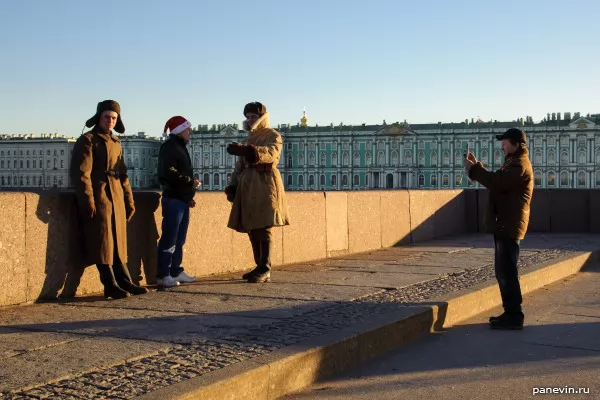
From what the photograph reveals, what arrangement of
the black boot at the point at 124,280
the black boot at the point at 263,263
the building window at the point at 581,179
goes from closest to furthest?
the black boot at the point at 124,280 → the black boot at the point at 263,263 → the building window at the point at 581,179

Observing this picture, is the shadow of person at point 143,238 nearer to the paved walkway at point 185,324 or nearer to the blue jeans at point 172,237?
the blue jeans at point 172,237

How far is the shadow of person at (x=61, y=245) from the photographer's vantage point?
5.49 meters

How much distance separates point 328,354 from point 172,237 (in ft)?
8.01

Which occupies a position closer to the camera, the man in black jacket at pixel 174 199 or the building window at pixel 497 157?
the man in black jacket at pixel 174 199

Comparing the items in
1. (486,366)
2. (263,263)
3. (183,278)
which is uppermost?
(263,263)

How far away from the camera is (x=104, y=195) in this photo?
5527 mm

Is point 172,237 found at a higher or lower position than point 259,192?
lower

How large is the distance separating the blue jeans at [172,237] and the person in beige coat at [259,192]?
0.39 meters

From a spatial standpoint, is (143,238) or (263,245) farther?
(263,245)

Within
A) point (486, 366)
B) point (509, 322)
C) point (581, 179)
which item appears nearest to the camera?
point (486, 366)

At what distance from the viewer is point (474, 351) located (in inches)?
187

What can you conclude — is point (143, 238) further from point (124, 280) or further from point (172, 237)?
point (124, 280)

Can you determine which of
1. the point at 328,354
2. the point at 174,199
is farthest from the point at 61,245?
the point at 328,354

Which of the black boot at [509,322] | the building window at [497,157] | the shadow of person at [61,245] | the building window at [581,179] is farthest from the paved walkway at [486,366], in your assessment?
the building window at [581,179]
